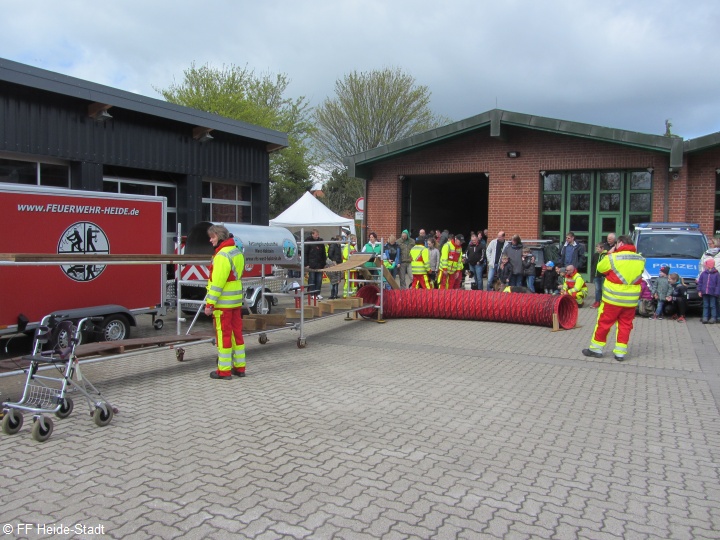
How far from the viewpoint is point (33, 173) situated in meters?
12.8

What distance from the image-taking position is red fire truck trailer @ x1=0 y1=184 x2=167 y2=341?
340 inches

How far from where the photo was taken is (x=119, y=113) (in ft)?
45.9

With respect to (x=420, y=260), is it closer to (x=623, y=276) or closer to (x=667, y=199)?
(x=623, y=276)

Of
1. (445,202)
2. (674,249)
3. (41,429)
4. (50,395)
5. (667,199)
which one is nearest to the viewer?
(41,429)

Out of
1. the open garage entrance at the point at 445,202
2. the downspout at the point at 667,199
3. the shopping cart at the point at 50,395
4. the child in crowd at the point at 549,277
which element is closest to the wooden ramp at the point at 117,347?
the shopping cart at the point at 50,395

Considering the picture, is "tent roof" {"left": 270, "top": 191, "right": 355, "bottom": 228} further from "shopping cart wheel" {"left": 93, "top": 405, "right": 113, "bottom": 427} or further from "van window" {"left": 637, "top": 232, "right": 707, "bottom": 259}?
"shopping cart wheel" {"left": 93, "top": 405, "right": 113, "bottom": 427}

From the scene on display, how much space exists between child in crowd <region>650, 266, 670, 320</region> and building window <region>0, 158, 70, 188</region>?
43.0 ft

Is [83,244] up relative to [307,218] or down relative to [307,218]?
down

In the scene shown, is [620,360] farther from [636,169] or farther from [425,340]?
[636,169]

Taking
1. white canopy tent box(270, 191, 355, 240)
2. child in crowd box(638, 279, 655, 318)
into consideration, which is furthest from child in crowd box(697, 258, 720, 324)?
white canopy tent box(270, 191, 355, 240)

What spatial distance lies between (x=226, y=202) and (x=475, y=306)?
8384 millimetres

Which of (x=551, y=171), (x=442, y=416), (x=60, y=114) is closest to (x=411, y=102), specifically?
(x=551, y=171)

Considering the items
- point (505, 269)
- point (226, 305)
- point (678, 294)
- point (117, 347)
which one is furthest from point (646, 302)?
point (117, 347)

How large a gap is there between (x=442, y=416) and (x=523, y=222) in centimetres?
1500
